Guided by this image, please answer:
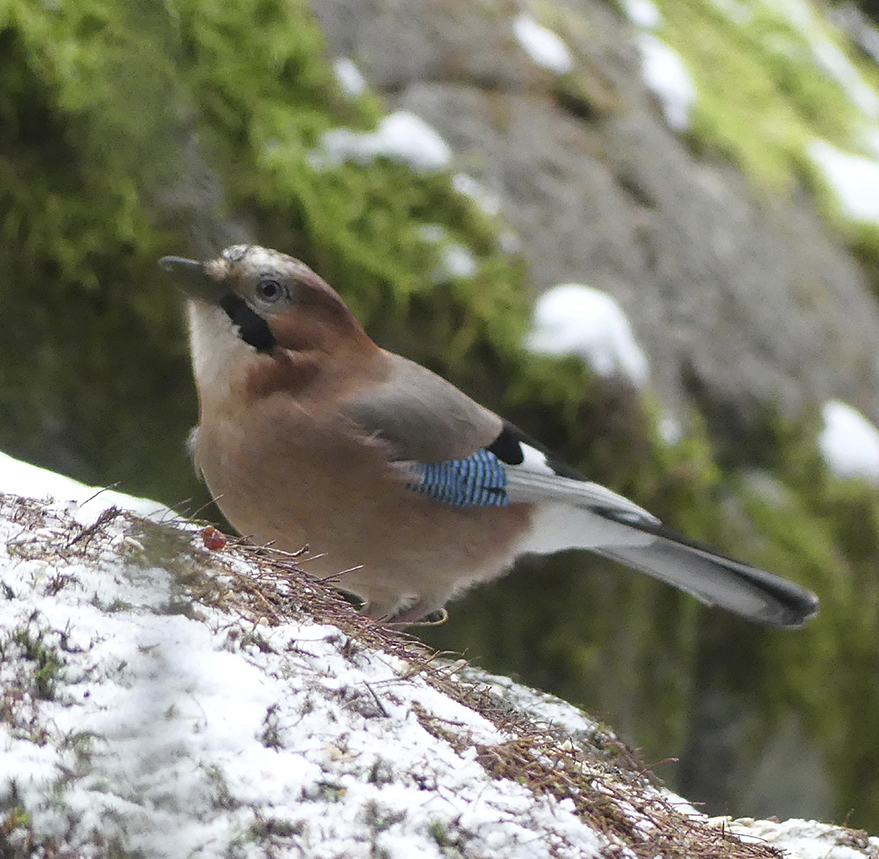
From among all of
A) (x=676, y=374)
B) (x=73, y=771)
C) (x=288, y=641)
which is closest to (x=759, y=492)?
(x=676, y=374)

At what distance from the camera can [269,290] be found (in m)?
3.49

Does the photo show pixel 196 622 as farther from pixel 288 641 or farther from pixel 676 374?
pixel 676 374

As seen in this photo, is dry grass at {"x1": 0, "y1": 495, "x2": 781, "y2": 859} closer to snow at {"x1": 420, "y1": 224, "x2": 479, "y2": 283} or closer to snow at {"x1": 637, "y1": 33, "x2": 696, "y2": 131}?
snow at {"x1": 420, "y1": 224, "x2": 479, "y2": 283}

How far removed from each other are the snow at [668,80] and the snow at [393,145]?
1.94 meters

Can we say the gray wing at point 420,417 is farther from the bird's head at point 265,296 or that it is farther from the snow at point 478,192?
the snow at point 478,192

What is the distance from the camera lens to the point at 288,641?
7.67 feet

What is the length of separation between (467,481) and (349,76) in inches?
92.1

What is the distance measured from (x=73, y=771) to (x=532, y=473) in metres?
2.39

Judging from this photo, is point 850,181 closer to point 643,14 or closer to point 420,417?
point 643,14

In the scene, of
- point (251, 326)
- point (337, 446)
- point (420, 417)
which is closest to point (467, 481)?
point (420, 417)

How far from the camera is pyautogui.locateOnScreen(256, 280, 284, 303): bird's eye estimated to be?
11.4 feet

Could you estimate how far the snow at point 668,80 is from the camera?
21.9ft

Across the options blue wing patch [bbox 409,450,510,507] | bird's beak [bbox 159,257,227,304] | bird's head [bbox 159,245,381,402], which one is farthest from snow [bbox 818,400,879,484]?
bird's beak [bbox 159,257,227,304]

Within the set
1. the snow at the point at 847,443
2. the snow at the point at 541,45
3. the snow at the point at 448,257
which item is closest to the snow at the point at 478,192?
the snow at the point at 448,257
